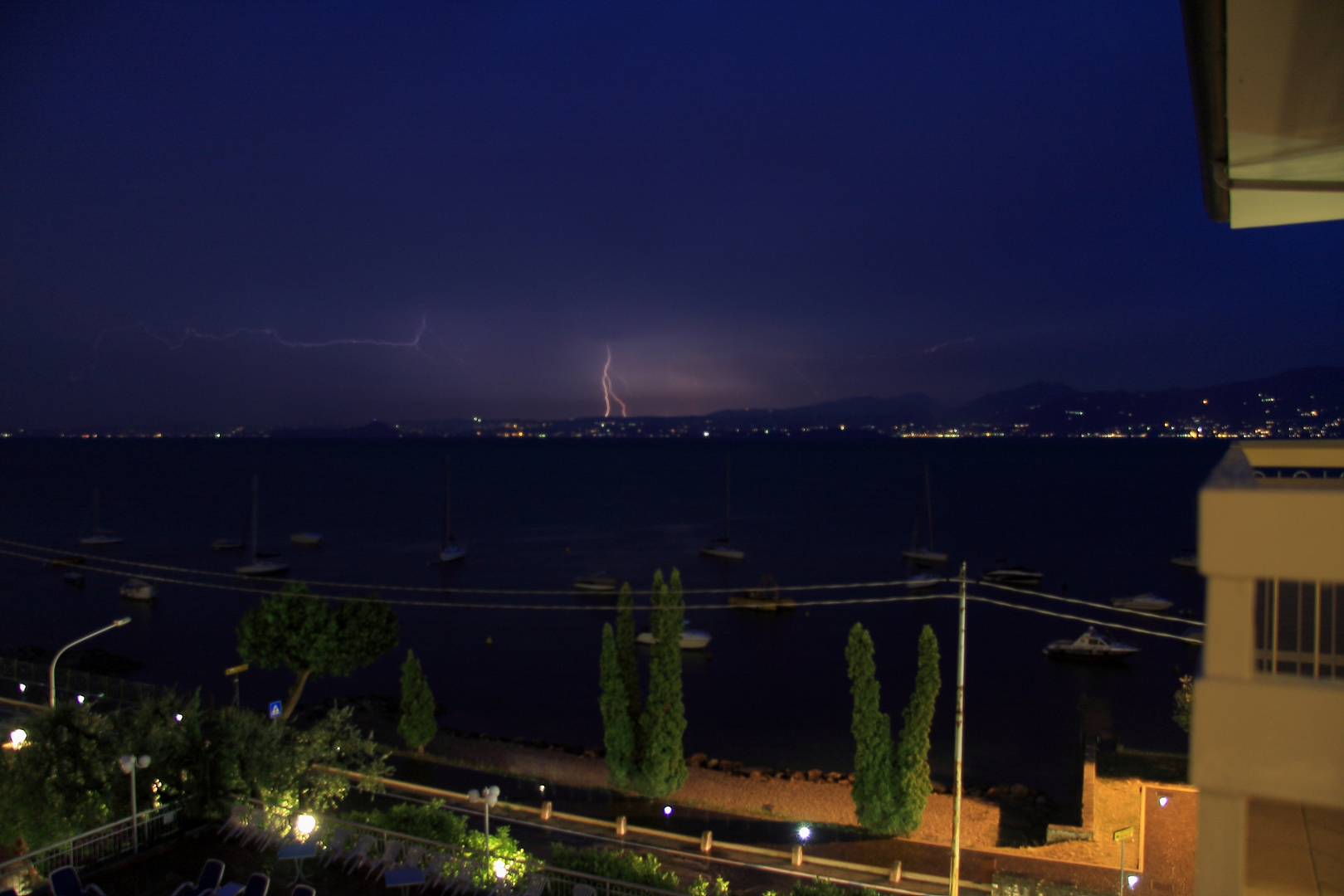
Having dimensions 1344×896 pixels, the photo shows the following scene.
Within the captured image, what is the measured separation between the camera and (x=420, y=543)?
→ 59.6m

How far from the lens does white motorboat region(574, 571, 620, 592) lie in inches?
1656

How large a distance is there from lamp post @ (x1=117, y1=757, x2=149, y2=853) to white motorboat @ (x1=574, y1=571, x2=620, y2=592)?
31.2 m

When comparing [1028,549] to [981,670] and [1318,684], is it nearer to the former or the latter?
[981,670]

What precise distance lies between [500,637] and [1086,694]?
77.1ft

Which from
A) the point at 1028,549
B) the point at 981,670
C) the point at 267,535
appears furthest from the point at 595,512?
the point at 981,670

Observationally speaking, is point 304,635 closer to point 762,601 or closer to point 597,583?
point 762,601

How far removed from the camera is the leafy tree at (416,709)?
18.7 meters

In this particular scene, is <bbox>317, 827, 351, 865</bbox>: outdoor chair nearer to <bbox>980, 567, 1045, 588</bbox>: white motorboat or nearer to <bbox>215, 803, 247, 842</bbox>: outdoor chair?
<bbox>215, 803, 247, 842</bbox>: outdoor chair

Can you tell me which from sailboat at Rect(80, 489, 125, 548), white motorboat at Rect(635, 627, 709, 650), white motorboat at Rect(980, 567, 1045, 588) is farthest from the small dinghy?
sailboat at Rect(80, 489, 125, 548)

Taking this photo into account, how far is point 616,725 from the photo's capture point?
1605cm

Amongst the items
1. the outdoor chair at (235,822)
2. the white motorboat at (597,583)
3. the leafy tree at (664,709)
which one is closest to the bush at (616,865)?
the outdoor chair at (235,822)

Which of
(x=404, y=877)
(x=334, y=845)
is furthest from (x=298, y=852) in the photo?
(x=404, y=877)

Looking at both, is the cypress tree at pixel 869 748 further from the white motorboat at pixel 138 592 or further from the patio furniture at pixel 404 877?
the white motorboat at pixel 138 592

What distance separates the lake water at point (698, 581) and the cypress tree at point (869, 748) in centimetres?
697
